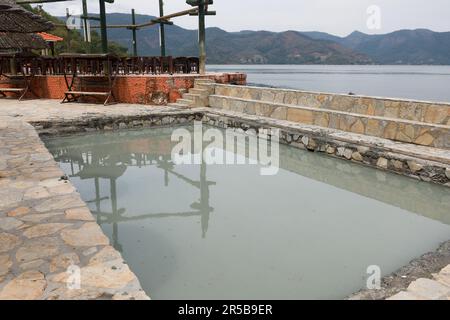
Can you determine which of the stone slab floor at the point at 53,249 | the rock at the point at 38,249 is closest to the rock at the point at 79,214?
the stone slab floor at the point at 53,249

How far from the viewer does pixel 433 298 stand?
2436mm

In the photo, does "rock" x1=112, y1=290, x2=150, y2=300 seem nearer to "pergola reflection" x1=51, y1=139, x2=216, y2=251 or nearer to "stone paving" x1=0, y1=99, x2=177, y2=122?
"pergola reflection" x1=51, y1=139, x2=216, y2=251

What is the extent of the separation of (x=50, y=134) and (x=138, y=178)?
3.69m

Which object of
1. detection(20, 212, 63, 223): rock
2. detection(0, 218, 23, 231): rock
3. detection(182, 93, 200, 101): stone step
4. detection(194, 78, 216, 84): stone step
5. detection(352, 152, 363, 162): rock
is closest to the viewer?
detection(0, 218, 23, 231): rock

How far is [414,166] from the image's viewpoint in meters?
5.52

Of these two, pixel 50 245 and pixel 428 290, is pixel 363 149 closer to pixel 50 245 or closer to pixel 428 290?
pixel 428 290

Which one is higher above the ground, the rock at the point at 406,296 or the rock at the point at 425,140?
the rock at the point at 425,140

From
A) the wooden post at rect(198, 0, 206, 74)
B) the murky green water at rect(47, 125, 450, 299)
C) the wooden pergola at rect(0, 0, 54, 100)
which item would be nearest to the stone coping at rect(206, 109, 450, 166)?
the murky green water at rect(47, 125, 450, 299)

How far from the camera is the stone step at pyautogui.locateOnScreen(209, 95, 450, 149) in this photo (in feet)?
19.8

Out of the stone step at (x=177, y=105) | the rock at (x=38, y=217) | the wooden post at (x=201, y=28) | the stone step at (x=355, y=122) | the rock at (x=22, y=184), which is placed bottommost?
the rock at (x=38, y=217)

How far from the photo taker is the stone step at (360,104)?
649 centimetres

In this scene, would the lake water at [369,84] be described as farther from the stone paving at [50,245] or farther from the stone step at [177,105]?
the stone paving at [50,245]

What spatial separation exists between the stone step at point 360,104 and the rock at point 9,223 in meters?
6.39

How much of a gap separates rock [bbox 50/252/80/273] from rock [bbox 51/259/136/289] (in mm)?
103
